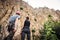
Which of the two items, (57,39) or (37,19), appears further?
(37,19)

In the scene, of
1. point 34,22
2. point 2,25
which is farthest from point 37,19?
point 2,25

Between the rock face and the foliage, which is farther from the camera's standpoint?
the rock face

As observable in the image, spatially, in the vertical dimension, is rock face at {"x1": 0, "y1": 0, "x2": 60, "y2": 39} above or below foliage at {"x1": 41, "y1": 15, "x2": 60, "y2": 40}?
above

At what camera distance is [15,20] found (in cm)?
1802

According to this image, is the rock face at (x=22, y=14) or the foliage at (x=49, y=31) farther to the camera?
the rock face at (x=22, y=14)

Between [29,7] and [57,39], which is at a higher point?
[29,7]

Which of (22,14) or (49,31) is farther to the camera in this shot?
(22,14)

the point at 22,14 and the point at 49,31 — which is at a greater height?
the point at 22,14

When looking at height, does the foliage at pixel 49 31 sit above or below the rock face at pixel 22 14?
below

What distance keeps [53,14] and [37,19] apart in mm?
3320

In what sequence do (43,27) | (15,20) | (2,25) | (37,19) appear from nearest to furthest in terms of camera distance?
1. (15,20)
2. (2,25)
3. (43,27)
4. (37,19)

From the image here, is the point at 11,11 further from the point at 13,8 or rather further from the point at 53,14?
the point at 53,14

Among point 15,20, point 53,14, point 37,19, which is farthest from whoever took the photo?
point 53,14

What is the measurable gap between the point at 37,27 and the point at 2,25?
11.2 feet
